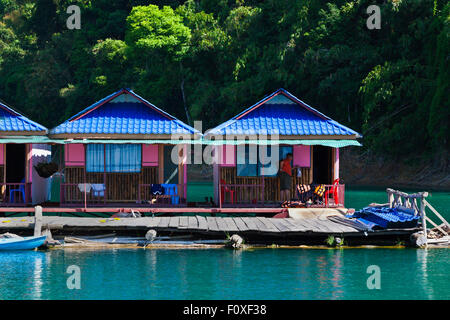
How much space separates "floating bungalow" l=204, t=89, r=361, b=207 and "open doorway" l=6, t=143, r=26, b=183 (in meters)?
7.31

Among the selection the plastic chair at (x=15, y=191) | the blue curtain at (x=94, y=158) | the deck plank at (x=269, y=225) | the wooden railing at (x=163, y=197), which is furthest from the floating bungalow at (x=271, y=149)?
the plastic chair at (x=15, y=191)

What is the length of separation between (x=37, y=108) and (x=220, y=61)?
78.7 ft

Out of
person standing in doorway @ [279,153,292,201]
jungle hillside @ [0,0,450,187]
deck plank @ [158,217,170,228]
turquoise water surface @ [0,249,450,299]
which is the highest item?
jungle hillside @ [0,0,450,187]

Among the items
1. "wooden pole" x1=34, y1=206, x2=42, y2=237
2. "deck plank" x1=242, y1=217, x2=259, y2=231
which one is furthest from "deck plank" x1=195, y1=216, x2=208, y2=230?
"wooden pole" x1=34, y1=206, x2=42, y2=237

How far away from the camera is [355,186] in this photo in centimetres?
5866

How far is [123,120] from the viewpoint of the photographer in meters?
27.7

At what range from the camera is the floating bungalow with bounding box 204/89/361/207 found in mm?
27109

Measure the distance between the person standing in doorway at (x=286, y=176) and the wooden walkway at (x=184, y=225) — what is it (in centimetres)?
284

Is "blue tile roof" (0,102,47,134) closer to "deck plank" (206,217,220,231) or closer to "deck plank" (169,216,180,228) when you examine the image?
"deck plank" (169,216,180,228)

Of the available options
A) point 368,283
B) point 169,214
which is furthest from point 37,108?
point 368,283

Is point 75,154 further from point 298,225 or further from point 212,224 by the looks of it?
point 298,225

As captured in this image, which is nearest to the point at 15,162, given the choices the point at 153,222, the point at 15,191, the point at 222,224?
the point at 15,191

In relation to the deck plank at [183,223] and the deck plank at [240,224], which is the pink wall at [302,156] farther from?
the deck plank at [183,223]
